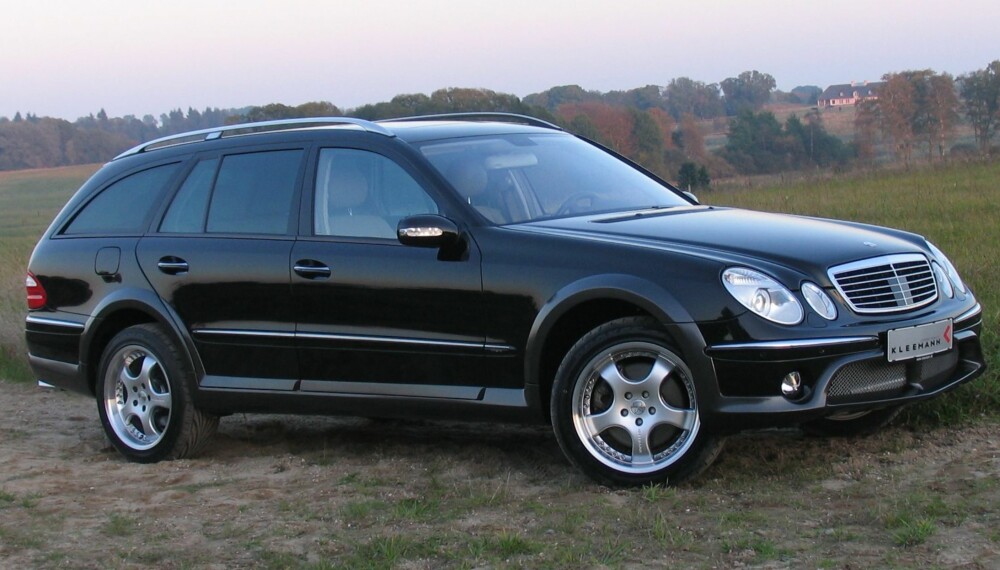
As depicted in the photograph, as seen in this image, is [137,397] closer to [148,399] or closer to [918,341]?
[148,399]

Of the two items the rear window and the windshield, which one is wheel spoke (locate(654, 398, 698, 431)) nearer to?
the windshield

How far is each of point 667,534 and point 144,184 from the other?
3.98m

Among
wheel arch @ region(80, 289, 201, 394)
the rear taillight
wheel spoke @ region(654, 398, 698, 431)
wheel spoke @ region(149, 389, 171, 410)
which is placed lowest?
wheel spoke @ region(149, 389, 171, 410)

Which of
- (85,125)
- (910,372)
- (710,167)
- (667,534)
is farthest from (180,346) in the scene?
(85,125)

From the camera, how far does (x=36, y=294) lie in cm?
756

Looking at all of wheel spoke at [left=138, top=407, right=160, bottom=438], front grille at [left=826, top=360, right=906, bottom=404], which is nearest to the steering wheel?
front grille at [left=826, top=360, right=906, bottom=404]

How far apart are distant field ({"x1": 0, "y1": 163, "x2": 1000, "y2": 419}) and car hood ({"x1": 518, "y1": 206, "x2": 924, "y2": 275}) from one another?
1178 millimetres

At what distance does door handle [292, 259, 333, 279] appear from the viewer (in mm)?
6156

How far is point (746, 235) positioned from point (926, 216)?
34.4ft

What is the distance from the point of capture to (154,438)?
6969 mm

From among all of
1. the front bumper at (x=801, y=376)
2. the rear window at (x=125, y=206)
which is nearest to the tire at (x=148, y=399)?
the rear window at (x=125, y=206)

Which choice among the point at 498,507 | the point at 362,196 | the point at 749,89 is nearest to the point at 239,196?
the point at 362,196

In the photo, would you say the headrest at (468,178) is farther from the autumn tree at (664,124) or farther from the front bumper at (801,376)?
the autumn tree at (664,124)

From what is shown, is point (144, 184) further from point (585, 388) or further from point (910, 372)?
point (910, 372)
